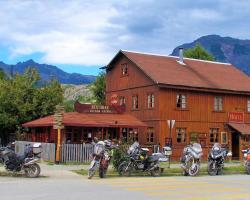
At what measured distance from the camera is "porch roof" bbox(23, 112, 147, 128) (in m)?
33.9

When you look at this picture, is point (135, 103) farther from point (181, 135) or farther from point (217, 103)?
point (217, 103)

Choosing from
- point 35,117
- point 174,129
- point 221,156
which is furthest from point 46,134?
point 221,156

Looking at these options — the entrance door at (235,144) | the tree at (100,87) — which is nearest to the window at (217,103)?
the entrance door at (235,144)

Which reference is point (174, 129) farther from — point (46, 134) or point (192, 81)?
point (46, 134)

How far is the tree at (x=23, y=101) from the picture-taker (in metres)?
41.4

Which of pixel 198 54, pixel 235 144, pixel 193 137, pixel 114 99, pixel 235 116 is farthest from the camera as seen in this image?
pixel 198 54

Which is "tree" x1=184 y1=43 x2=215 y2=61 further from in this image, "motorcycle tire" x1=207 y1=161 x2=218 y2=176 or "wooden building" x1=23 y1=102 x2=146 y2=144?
"motorcycle tire" x1=207 y1=161 x2=218 y2=176

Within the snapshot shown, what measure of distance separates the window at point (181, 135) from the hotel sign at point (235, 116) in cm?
479

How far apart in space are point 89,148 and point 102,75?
3113 cm

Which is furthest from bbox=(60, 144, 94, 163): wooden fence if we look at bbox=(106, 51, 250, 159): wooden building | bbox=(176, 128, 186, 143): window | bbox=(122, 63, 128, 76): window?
bbox=(122, 63, 128, 76): window

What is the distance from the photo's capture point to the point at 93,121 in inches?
1380

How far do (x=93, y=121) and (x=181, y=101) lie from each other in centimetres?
814

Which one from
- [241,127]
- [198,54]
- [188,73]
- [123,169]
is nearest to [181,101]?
[188,73]

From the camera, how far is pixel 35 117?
140 ft
